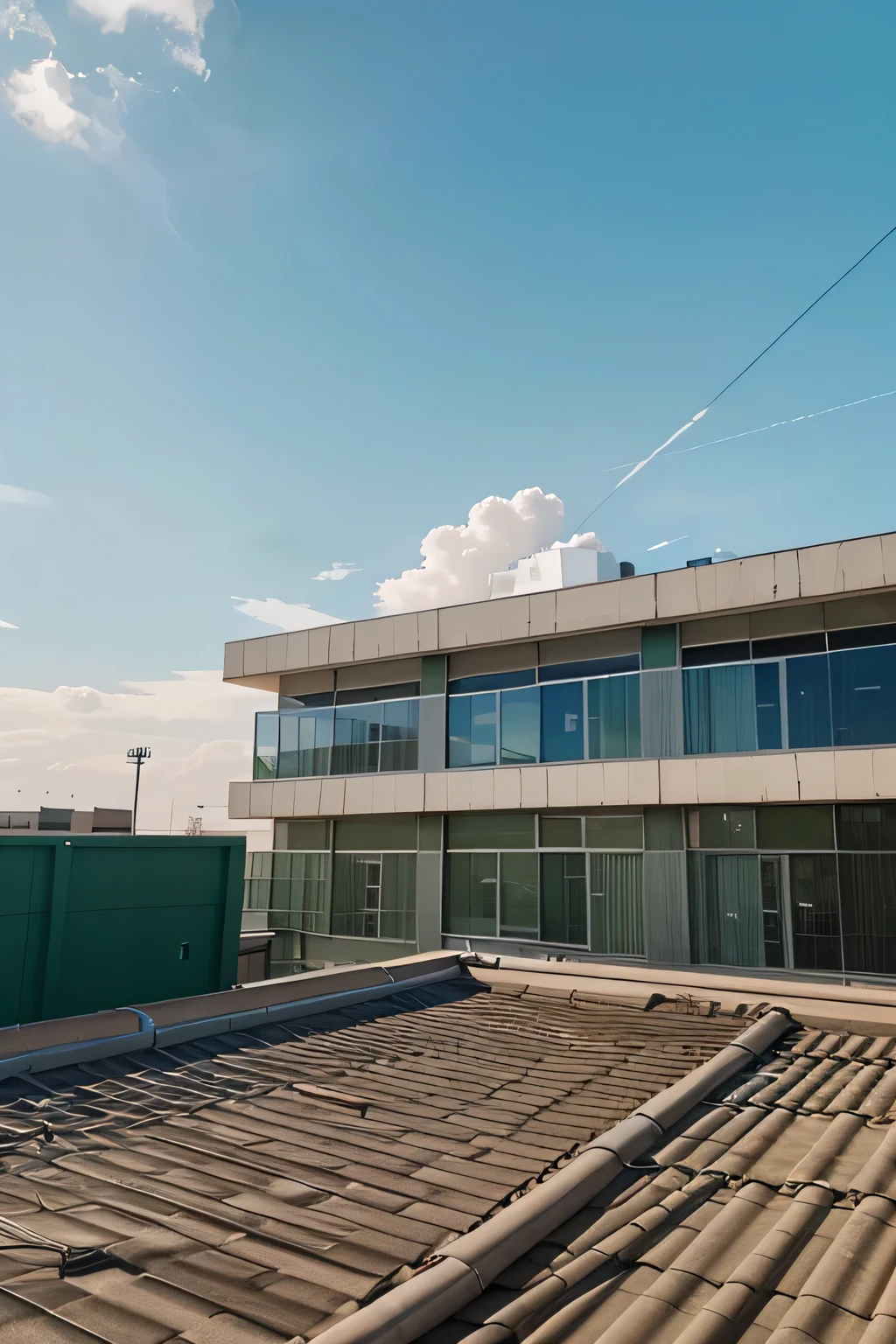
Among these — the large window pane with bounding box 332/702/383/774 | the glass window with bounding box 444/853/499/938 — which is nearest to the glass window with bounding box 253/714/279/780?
the large window pane with bounding box 332/702/383/774

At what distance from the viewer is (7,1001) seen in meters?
10.3

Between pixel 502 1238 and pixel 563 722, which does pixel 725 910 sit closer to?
pixel 563 722

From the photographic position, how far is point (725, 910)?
16969mm

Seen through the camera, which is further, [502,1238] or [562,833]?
[562,833]

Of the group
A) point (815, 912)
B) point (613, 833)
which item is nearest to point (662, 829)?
point (613, 833)

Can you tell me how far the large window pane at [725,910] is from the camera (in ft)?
54.6

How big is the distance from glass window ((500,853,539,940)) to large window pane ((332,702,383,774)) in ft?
14.1

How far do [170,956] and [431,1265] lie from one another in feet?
32.2

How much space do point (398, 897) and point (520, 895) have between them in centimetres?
330

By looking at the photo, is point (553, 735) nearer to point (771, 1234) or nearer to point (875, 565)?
point (875, 565)

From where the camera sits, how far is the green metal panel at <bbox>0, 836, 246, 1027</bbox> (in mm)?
10539

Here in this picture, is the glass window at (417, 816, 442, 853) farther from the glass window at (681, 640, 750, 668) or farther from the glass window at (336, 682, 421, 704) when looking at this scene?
the glass window at (681, 640, 750, 668)

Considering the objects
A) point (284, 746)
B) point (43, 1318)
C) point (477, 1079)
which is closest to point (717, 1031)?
point (477, 1079)

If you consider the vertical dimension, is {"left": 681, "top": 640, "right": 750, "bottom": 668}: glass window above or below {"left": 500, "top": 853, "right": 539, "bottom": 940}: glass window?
above
